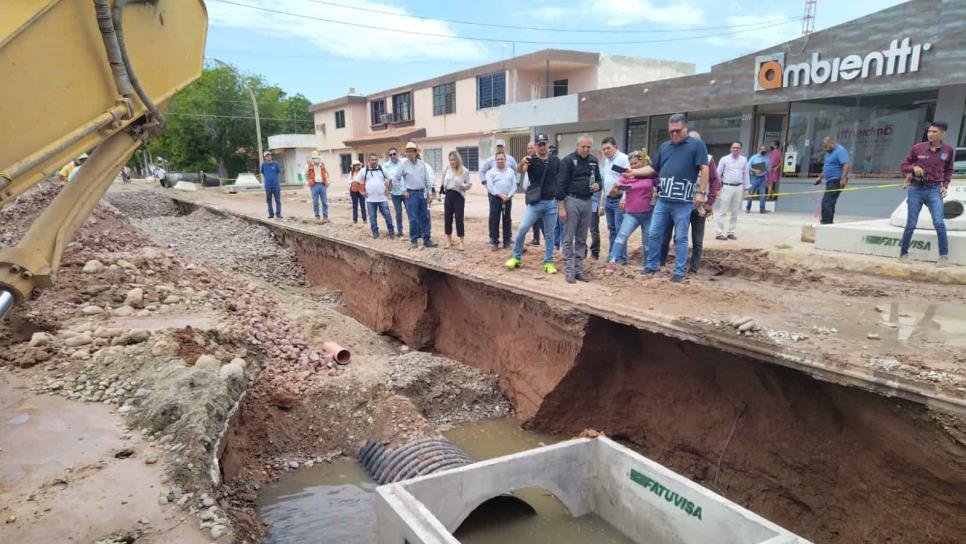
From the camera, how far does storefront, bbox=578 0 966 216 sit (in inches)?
416

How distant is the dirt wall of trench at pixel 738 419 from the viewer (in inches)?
151

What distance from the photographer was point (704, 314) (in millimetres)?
5211

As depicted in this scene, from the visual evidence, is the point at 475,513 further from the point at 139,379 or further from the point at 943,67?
the point at 943,67

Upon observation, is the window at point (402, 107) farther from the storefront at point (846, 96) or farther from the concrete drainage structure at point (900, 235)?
the concrete drainage structure at point (900, 235)

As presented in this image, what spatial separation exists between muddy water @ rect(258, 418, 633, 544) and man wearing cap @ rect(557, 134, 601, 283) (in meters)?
2.71

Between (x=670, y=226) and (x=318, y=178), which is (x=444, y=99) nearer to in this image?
(x=318, y=178)

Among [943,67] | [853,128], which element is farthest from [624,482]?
[853,128]

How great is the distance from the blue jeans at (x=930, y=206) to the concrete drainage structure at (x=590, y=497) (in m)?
5.02

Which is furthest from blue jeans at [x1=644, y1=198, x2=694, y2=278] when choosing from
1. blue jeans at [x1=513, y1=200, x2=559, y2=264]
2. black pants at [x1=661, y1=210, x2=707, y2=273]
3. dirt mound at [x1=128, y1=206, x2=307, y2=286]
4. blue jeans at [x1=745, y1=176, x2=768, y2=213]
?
dirt mound at [x1=128, y1=206, x2=307, y2=286]

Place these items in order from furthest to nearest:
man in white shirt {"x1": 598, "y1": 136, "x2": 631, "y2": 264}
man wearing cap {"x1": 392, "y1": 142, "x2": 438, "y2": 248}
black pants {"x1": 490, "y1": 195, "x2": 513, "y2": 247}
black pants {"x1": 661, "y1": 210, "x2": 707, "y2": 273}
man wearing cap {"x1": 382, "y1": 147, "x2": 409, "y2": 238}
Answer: man wearing cap {"x1": 382, "y1": 147, "x2": 409, "y2": 238}
man wearing cap {"x1": 392, "y1": 142, "x2": 438, "y2": 248}
black pants {"x1": 490, "y1": 195, "x2": 513, "y2": 247}
man in white shirt {"x1": 598, "y1": 136, "x2": 631, "y2": 264}
black pants {"x1": 661, "y1": 210, "x2": 707, "y2": 273}

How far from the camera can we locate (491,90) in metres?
23.3

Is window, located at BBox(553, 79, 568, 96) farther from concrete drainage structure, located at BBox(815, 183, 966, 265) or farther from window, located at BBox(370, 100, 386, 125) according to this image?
concrete drainage structure, located at BBox(815, 183, 966, 265)

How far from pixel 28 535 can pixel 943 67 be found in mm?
14125

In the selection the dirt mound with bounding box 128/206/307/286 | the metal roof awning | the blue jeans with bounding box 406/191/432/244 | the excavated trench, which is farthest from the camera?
the metal roof awning
